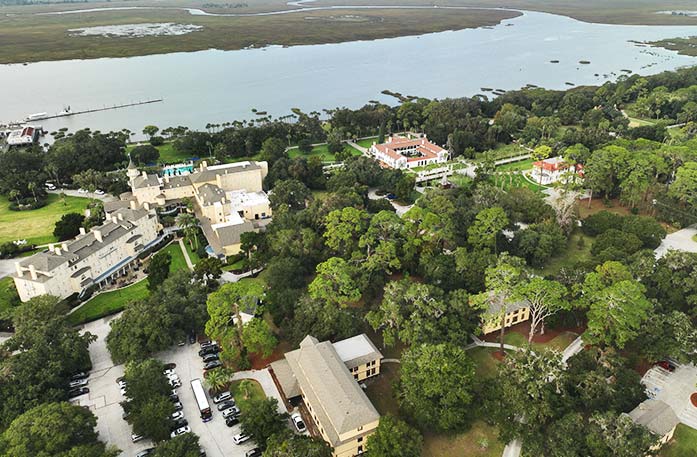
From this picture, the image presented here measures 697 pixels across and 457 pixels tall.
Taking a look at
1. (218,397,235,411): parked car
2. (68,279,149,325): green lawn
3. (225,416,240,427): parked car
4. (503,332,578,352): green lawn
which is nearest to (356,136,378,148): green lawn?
(68,279,149,325): green lawn

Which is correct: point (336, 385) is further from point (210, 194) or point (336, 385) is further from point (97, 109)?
point (97, 109)

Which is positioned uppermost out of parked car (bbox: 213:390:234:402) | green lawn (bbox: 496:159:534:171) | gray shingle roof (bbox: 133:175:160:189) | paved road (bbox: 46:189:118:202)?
gray shingle roof (bbox: 133:175:160:189)

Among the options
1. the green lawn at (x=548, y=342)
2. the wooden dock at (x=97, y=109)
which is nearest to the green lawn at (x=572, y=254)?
the green lawn at (x=548, y=342)

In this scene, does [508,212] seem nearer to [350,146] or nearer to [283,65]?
[350,146]

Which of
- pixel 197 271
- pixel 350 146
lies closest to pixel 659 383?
pixel 197 271

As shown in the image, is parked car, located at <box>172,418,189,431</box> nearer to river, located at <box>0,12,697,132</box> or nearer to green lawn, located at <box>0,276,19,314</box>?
green lawn, located at <box>0,276,19,314</box>

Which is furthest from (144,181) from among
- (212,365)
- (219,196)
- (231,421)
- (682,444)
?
(682,444)
